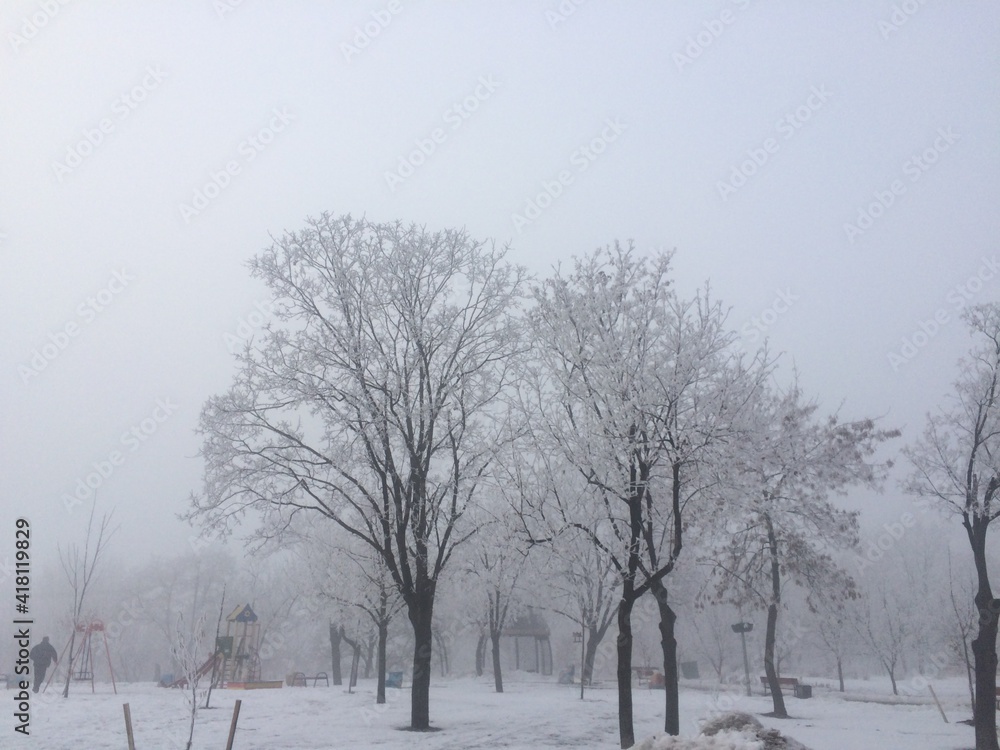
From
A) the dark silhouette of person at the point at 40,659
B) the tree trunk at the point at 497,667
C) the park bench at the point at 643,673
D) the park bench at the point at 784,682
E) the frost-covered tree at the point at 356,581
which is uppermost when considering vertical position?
the frost-covered tree at the point at 356,581

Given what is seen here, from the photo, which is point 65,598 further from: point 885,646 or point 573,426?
point 573,426

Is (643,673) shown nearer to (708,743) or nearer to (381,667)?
(381,667)

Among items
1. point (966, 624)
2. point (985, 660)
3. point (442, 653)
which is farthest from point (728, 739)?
point (442, 653)

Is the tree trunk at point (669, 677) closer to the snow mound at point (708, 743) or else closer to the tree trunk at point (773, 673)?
the snow mound at point (708, 743)

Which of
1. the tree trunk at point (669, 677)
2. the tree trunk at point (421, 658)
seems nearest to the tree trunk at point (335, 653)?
the tree trunk at point (421, 658)

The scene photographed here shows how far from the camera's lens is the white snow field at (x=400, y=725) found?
15.0 m

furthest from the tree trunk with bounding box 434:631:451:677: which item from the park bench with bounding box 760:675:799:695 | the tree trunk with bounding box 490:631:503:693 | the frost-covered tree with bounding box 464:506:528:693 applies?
the park bench with bounding box 760:675:799:695

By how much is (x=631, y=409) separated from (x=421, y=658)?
A: 330 inches

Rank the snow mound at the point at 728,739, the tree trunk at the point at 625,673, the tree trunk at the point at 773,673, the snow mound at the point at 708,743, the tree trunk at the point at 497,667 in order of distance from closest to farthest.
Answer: the snow mound at the point at 708,743 → the snow mound at the point at 728,739 → the tree trunk at the point at 625,673 → the tree trunk at the point at 773,673 → the tree trunk at the point at 497,667

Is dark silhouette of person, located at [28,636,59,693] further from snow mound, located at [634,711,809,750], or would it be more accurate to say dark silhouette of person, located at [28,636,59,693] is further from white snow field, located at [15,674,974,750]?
snow mound, located at [634,711,809,750]

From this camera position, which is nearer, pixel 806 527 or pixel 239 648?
pixel 806 527

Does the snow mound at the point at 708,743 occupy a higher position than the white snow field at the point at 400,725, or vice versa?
the snow mound at the point at 708,743

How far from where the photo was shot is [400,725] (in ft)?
59.9

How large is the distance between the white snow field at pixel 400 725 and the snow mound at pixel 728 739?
5 centimetres
